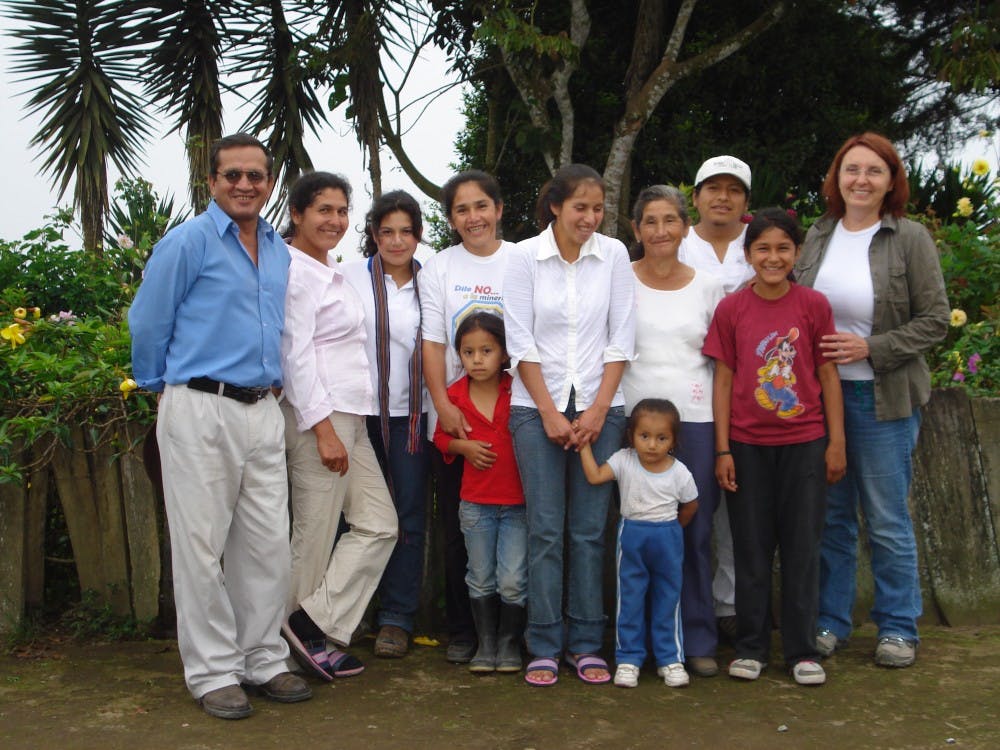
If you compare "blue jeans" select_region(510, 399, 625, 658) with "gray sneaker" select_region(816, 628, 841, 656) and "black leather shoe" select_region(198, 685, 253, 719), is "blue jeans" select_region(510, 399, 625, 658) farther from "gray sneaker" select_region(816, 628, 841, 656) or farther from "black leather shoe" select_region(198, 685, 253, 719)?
"black leather shoe" select_region(198, 685, 253, 719)

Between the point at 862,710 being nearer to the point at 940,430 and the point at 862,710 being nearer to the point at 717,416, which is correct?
the point at 717,416

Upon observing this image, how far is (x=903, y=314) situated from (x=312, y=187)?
2.34 meters

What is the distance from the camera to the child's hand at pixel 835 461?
390cm

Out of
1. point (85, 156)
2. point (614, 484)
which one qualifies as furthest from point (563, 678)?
point (85, 156)

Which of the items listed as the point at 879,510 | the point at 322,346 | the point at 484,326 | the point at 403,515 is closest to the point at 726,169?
the point at 484,326

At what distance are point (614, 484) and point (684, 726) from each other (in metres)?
1.04

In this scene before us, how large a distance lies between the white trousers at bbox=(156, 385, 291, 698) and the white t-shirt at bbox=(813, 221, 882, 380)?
215 centimetres

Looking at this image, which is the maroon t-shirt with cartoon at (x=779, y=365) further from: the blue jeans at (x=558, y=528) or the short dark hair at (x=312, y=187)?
the short dark hair at (x=312, y=187)

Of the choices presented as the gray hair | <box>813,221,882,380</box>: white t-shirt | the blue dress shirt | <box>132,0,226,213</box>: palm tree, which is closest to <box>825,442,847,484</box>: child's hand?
<box>813,221,882,380</box>: white t-shirt

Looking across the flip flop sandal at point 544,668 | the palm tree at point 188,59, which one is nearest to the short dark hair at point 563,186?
the flip flop sandal at point 544,668

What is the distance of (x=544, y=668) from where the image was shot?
3918mm

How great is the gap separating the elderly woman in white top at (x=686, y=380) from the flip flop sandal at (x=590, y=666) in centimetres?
34

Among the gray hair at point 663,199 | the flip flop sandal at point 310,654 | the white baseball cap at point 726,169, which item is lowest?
the flip flop sandal at point 310,654

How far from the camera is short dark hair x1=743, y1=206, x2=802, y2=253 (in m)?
3.91
